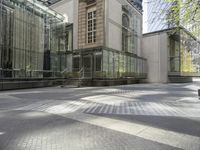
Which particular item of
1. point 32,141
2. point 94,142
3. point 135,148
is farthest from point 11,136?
point 135,148

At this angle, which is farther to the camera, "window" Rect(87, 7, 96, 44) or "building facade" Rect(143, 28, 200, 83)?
"building facade" Rect(143, 28, 200, 83)

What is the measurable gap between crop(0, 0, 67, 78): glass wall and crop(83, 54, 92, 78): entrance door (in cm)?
296

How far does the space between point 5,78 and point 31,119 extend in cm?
1212

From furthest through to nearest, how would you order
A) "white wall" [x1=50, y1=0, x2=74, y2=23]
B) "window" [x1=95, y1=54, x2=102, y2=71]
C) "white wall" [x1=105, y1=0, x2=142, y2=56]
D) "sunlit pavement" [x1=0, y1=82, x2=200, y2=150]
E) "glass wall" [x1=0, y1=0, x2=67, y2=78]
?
1. "white wall" [x1=50, y1=0, x2=74, y2=23]
2. "white wall" [x1=105, y1=0, x2=142, y2=56]
3. "window" [x1=95, y1=54, x2=102, y2=71]
4. "glass wall" [x1=0, y1=0, x2=67, y2=78]
5. "sunlit pavement" [x1=0, y1=82, x2=200, y2=150]

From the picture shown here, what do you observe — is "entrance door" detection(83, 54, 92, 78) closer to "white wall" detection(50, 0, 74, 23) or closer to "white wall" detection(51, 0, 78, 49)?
"white wall" detection(51, 0, 78, 49)

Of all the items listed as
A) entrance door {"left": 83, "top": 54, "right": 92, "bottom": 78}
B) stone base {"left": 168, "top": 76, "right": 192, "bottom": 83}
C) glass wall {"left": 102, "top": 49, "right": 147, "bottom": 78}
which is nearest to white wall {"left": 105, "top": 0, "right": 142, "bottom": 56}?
glass wall {"left": 102, "top": 49, "right": 147, "bottom": 78}

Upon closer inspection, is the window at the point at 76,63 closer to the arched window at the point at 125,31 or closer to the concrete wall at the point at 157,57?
the arched window at the point at 125,31

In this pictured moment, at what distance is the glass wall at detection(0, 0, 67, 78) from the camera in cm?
1706

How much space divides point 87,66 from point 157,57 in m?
15.1

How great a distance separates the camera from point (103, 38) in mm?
23391

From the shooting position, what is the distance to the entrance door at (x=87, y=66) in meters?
22.6

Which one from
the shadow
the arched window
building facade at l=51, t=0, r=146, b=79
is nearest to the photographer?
the shadow

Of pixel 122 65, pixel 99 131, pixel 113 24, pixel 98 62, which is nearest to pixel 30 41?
pixel 98 62

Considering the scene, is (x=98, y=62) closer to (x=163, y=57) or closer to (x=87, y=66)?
(x=87, y=66)
